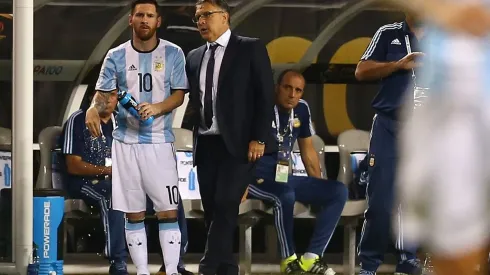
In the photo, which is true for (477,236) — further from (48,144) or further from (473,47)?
(48,144)

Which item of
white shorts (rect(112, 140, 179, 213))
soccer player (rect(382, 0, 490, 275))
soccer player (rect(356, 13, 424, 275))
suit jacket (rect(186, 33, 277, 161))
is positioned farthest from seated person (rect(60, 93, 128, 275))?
soccer player (rect(382, 0, 490, 275))

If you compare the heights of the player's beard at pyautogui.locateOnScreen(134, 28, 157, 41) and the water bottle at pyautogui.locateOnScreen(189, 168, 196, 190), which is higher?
the player's beard at pyautogui.locateOnScreen(134, 28, 157, 41)

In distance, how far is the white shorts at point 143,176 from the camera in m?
8.22

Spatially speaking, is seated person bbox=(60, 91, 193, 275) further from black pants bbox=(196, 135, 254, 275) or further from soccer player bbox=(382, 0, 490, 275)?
soccer player bbox=(382, 0, 490, 275)

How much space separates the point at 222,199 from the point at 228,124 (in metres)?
0.49

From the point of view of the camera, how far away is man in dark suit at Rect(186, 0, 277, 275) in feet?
26.2

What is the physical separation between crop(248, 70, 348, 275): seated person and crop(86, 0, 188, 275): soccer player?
0.92 m

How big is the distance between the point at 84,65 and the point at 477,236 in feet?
19.3

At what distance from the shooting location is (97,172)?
8.96 m

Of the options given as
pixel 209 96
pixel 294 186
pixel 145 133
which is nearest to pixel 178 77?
pixel 209 96

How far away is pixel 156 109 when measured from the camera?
812 cm

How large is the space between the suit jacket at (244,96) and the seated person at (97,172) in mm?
1160

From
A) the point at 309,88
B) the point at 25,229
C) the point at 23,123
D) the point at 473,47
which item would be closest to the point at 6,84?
the point at 23,123

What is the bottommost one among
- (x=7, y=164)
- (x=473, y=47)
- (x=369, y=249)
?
(x=369, y=249)
